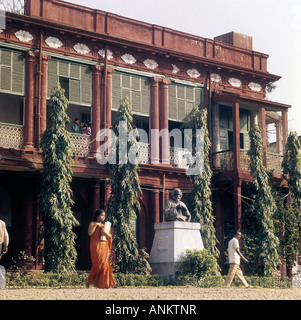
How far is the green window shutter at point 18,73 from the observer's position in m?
22.5

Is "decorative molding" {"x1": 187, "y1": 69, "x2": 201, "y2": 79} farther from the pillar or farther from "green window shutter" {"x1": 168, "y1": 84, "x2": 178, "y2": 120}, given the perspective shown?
the pillar

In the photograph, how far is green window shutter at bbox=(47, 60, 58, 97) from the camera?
75.7 ft

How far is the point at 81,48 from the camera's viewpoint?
941 inches

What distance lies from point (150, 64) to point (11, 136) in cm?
602

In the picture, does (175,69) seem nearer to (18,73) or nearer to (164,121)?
(164,121)

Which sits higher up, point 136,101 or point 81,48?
point 81,48

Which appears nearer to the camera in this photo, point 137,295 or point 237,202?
point 137,295

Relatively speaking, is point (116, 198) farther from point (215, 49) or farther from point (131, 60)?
point (215, 49)

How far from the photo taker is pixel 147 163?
24.8 m

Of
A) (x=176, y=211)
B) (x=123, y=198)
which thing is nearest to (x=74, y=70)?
(x=123, y=198)

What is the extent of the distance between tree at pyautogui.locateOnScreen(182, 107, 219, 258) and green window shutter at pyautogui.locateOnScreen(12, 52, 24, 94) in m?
6.11

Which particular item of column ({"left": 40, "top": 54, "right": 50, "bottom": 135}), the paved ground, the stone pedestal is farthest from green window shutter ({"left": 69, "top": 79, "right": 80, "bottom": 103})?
the paved ground

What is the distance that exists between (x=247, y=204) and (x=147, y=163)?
3.83 metres

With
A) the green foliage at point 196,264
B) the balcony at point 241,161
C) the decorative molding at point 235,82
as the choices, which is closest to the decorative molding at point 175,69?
the decorative molding at point 235,82
